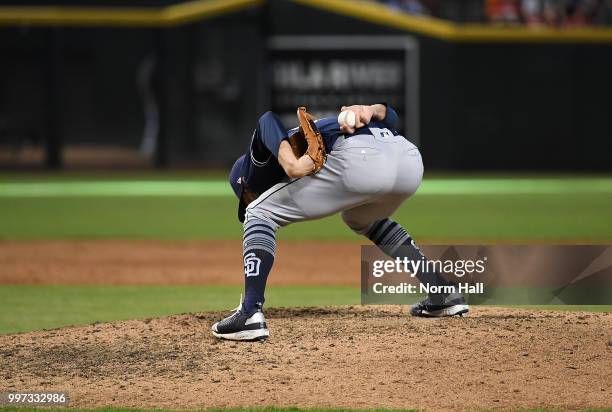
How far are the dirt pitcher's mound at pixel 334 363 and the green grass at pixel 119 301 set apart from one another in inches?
41.7

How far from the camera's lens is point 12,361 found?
→ 220 inches

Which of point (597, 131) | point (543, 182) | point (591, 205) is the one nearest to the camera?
point (591, 205)

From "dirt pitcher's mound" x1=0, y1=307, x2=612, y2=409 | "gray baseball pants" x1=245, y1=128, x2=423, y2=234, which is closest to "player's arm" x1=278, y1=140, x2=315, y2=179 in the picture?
"gray baseball pants" x1=245, y1=128, x2=423, y2=234

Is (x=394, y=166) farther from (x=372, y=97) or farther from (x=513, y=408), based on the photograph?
(x=372, y=97)

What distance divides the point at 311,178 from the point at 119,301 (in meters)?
3.14

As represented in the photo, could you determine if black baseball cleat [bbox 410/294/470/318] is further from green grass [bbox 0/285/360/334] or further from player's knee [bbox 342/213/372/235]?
green grass [bbox 0/285/360/334]

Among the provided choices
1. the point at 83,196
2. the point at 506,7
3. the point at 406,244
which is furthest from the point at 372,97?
the point at 406,244

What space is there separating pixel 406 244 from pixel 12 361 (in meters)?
2.27

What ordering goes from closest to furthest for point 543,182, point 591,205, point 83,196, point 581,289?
point 581,289
point 591,205
point 83,196
point 543,182

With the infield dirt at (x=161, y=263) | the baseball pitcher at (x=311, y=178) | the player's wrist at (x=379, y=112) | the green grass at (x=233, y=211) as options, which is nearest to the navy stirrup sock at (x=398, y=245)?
the baseball pitcher at (x=311, y=178)

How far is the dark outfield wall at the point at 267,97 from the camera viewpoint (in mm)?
23406

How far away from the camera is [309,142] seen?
5.57 m

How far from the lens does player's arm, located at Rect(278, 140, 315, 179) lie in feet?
18.1

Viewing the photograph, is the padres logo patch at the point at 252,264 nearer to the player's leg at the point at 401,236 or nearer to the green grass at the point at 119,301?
the player's leg at the point at 401,236
